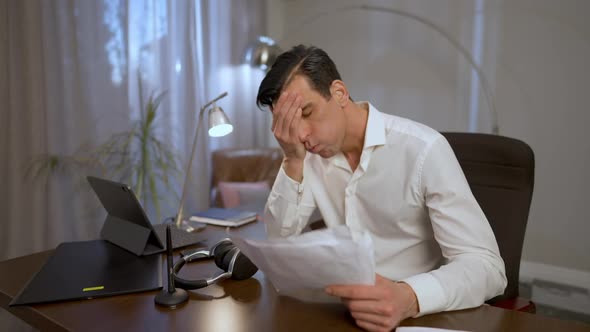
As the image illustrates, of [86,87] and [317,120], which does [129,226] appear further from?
[86,87]

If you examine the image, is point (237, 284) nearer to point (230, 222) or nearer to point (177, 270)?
point (177, 270)

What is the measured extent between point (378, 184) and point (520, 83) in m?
2.26

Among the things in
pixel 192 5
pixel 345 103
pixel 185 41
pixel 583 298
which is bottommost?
pixel 583 298

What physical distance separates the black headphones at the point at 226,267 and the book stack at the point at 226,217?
46cm

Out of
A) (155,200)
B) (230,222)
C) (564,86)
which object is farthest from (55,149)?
(564,86)

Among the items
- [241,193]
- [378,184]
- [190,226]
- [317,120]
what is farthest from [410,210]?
[241,193]

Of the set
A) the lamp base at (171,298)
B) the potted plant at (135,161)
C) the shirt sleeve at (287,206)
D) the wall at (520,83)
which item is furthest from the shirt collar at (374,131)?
the wall at (520,83)

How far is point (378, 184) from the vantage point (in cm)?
123

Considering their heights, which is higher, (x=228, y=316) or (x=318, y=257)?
(x=318, y=257)

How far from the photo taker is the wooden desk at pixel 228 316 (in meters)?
0.85

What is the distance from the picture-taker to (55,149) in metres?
2.50

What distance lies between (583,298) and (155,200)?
269 cm

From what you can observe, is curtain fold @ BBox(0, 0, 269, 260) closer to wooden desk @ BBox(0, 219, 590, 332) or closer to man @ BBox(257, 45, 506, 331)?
wooden desk @ BBox(0, 219, 590, 332)

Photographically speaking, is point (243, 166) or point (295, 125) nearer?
point (295, 125)
